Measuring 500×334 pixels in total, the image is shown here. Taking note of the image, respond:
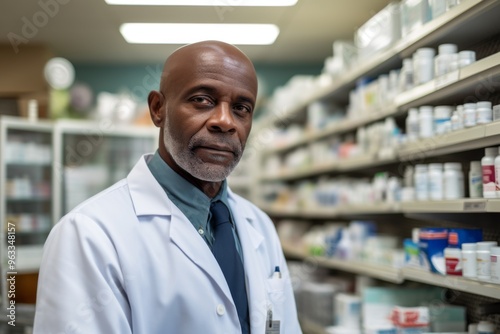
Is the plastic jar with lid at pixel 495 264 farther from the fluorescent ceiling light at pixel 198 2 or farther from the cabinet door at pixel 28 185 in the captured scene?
the cabinet door at pixel 28 185

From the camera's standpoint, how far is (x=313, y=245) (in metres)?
5.17

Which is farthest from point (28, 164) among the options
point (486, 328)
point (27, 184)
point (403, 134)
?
point (486, 328)

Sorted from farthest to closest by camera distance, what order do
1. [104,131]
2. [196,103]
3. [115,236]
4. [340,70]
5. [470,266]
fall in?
[104,131] < [340,70] < [470,266] < [196,103] < [115,236]

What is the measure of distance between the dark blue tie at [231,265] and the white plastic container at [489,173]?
1090mm

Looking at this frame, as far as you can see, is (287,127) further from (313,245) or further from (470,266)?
(470,266)

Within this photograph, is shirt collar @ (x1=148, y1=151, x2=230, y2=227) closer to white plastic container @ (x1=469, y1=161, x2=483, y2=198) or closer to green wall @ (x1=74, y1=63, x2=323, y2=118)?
white plastic container @ (x1=469, y1=161, x2=483, y2=198)

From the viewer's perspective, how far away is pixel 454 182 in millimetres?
2596

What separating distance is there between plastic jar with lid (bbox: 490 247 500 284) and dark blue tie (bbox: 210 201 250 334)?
102 cm

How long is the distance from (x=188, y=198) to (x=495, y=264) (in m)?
1.23

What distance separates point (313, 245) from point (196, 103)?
3631 mm

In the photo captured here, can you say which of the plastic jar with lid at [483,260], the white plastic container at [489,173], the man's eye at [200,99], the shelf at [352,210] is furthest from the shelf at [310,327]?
the man's eye at [200,99]

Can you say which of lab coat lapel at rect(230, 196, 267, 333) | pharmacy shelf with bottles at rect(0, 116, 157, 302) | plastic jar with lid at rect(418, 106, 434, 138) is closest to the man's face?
lab coat lapel at rect(230, 196, 267, 333)

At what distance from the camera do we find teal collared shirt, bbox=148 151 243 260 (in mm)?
1787

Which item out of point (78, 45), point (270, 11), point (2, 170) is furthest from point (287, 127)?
point (2, 170)
